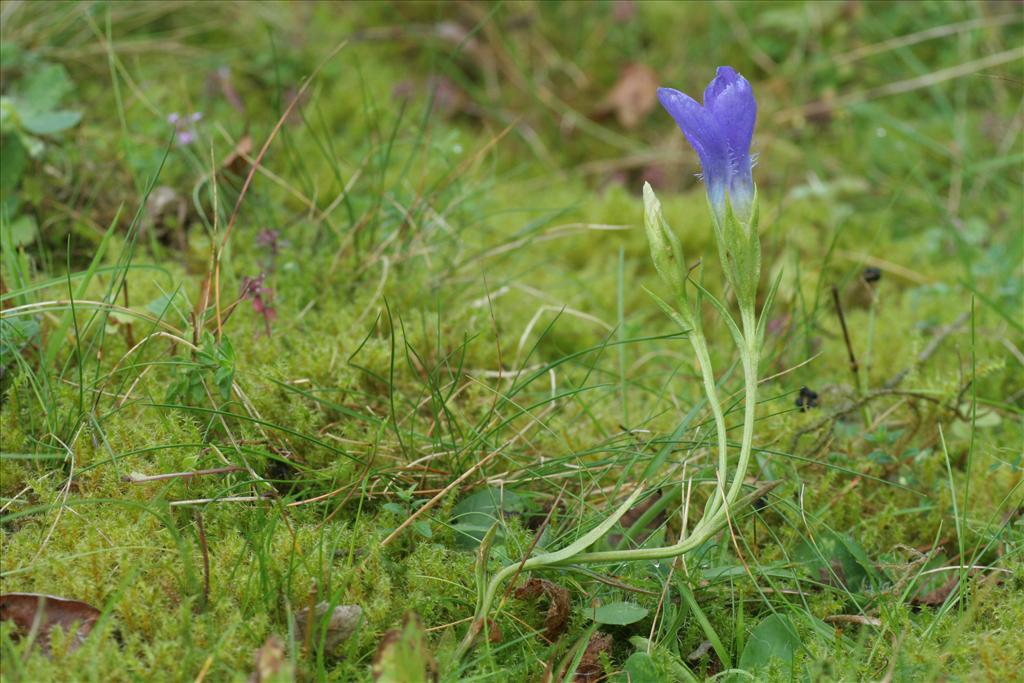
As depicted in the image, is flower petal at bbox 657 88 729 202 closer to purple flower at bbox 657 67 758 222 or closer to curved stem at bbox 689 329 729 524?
purple flower at bbox 657 67 758 222

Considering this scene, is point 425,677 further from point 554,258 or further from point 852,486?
point 554,258

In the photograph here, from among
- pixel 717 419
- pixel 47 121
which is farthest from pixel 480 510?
pixel 47 121

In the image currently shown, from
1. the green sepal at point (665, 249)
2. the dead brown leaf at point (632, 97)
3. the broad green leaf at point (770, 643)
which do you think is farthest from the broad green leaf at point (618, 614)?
the dead brown leaf at point (632, 97)

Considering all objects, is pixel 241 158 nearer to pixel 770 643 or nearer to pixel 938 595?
pixel 770 643

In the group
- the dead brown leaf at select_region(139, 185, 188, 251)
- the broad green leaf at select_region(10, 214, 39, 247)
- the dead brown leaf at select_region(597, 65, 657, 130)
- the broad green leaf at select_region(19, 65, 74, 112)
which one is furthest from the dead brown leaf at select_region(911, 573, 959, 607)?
the dead brown leaf at select_region(597, 65, 657, 130)

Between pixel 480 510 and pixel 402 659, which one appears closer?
pixel 402 659

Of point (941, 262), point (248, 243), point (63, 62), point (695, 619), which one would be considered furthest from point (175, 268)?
point (941, 262)
